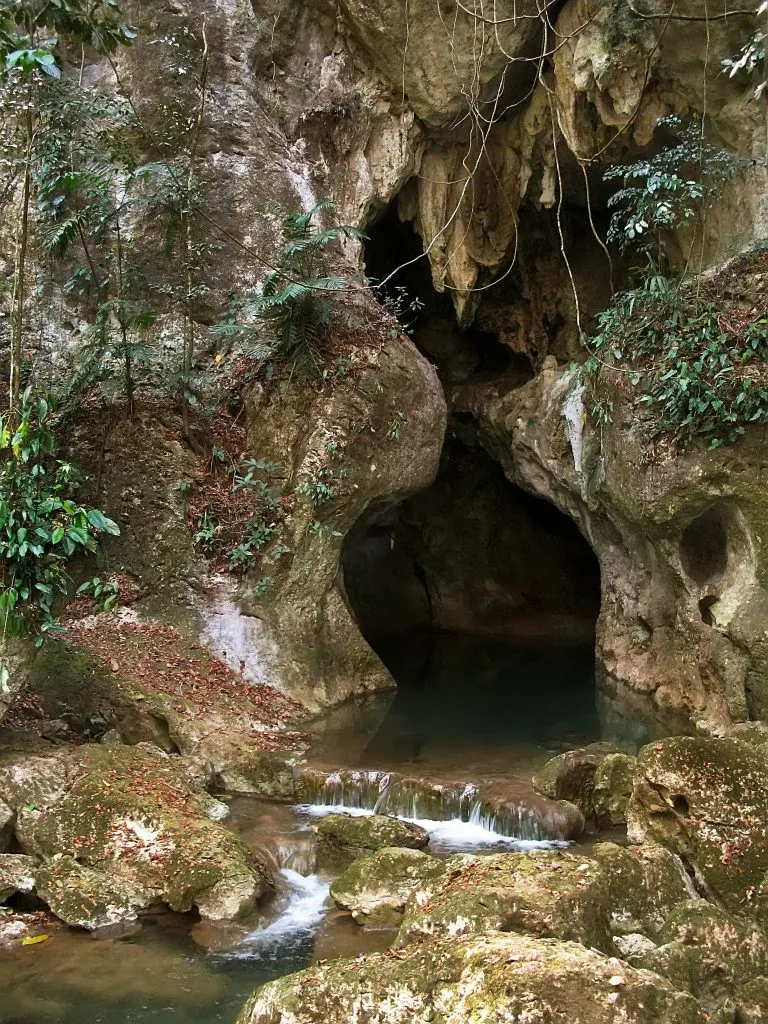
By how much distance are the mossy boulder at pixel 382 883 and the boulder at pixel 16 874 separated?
236cm

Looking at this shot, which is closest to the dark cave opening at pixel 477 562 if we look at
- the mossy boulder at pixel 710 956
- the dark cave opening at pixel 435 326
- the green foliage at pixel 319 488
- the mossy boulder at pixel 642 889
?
the dark cave opening at pixel 435 326

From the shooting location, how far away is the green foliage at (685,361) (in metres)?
9.95

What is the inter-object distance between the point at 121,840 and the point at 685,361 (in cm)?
874

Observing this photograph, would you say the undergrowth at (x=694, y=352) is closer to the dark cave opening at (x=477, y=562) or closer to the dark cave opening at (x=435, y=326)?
the dark cave opening at (x=435, y=326)

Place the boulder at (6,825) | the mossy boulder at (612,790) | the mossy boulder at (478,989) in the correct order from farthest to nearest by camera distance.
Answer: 1. the mossy boulder at (612,790)
2. the boulder at (6,825)
3. the mossy boulder at (478,989)

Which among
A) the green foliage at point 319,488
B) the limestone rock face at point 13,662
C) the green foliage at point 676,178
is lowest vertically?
the limestone rock face at point 13,662

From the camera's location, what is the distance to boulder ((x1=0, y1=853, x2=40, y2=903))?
5.99 m

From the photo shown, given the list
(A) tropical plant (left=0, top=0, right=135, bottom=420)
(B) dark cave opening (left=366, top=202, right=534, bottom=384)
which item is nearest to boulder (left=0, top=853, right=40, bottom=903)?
(A) tropical plant (left=0, top=0, right=135, bottom=420)

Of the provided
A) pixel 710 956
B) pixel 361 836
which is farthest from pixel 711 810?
pixel 361 836

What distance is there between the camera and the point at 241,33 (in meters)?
13.2

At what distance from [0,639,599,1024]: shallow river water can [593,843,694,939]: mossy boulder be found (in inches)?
68.0

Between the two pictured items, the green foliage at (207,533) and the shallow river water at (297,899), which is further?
the green foliage at (207,533)

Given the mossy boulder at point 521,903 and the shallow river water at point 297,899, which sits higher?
the mossy boulder at point 521,903

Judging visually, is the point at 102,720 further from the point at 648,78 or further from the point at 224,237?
the point at 648,78
